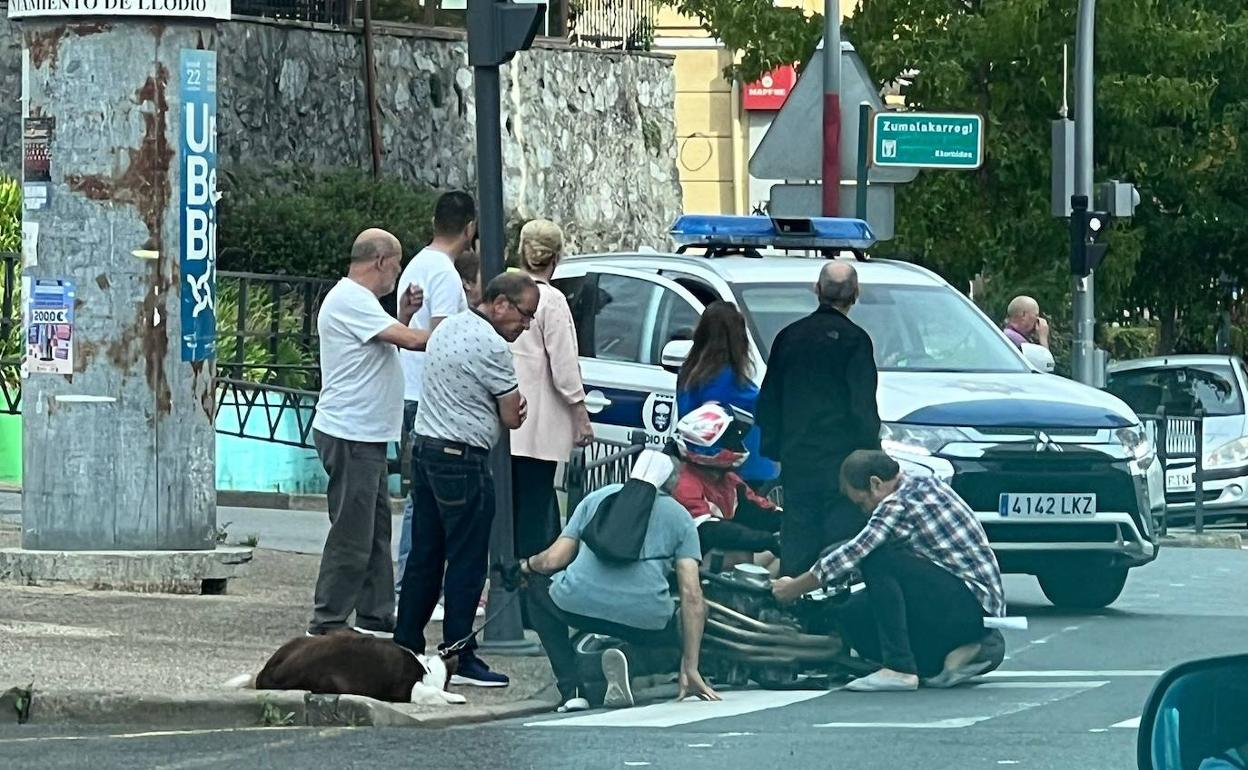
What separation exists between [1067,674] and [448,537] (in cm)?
264

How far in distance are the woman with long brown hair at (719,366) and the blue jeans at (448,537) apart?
6.96 feet

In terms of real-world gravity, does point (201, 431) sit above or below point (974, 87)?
below

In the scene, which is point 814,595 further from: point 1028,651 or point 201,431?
point 201,431

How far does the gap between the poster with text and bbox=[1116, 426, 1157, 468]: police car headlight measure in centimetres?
507

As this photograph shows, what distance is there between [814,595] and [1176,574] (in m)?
5.61

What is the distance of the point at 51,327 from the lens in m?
12.6

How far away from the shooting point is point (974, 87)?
2870 centimetres

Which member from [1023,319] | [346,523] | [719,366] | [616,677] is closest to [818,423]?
[719,366]

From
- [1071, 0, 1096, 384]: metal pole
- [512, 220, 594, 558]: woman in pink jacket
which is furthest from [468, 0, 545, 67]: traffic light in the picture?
[1071, 0, 1096, 384]: metal pole

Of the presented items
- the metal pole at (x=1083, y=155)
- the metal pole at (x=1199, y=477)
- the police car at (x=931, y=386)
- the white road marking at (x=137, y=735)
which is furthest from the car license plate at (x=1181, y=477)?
the white road marking at (x=137, y=735)

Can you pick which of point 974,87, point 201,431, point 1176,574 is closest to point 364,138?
point 974,87

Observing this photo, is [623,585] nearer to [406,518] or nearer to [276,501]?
[406,518]

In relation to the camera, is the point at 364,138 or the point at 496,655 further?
the point at 364,138

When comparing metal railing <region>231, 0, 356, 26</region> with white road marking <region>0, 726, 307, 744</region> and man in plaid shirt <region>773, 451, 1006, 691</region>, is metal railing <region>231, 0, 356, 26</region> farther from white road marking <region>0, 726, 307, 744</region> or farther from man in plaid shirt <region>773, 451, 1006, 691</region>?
white road marking <region>0, 726, 307, 744</region>
